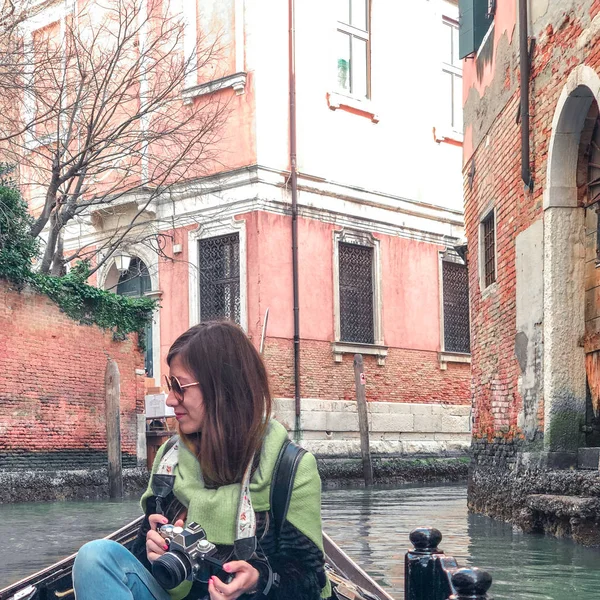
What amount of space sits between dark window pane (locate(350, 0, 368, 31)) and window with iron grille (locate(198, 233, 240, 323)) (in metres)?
4.36

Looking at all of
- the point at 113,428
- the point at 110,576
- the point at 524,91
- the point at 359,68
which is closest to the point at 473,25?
the point at 524,91

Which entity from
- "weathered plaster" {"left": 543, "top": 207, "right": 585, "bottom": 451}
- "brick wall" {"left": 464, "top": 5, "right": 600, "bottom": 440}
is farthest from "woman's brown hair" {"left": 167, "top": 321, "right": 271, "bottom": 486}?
"weathered plaster" {"left": 543, "top": 207, "right": 585, "bottom": 451}

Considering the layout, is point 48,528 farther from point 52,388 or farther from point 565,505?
point 52,388

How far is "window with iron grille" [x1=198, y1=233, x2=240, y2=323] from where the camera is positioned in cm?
1825

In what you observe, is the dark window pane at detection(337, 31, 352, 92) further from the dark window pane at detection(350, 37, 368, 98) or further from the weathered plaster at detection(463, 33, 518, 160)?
the weathered plaster at detection(463, 33, 518, 160)

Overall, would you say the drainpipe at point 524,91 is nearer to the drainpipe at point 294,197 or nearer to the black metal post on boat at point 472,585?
the black metal post on boat at point 472,585

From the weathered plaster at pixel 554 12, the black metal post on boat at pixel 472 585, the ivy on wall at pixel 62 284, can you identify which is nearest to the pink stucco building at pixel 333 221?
the ivy on wall at pixel 62 284

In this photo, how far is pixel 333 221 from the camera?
745 inches

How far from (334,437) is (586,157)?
35.6ft

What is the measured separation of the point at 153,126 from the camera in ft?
56.2

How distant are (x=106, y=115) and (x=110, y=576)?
15938 mm

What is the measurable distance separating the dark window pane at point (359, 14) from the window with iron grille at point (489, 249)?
9.53 m

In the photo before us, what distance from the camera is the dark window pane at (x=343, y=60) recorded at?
19.5 metres

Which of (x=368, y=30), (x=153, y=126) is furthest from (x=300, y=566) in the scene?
(x=368, y=30)
